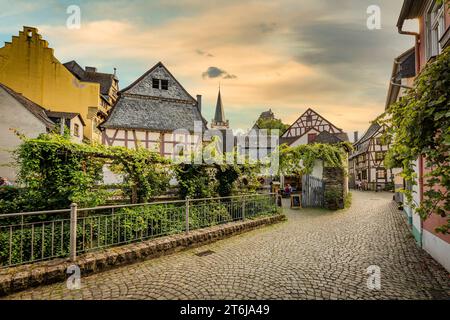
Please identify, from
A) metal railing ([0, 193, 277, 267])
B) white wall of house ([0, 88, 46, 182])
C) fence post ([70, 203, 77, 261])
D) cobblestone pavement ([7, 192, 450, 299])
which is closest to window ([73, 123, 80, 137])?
white wall of house ([0, 88, 46, 182])

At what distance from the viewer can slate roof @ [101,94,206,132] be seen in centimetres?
1883

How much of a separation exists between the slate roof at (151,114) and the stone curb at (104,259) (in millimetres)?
13998

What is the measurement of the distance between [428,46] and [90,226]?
8931 mm

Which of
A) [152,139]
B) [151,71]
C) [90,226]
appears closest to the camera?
[90,226]

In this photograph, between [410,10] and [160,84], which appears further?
[160,84]

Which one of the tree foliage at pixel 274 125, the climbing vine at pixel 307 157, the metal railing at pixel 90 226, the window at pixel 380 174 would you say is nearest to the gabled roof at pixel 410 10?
the metal railing at pixel 90 226

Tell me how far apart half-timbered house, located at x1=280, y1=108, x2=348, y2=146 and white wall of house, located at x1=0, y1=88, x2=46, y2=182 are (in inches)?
1002

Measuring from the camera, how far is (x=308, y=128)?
31281mm

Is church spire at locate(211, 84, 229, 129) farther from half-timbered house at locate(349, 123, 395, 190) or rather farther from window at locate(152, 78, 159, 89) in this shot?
window at locate(152, 78, 159, 89)

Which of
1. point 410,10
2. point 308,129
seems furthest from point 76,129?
point 308,129

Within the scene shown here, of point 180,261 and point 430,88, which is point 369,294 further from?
point 180,261

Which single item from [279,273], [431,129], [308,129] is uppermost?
[308,129]

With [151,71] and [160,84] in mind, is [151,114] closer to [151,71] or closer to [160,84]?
[160,84]
